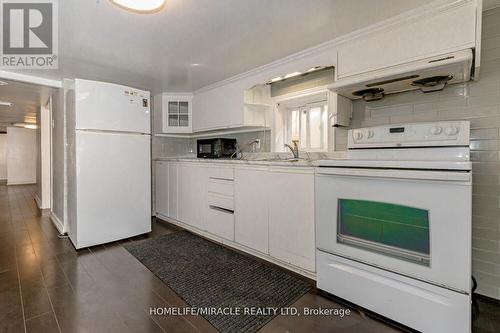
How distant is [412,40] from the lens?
177 cm

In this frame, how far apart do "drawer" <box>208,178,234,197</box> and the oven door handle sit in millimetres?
1166

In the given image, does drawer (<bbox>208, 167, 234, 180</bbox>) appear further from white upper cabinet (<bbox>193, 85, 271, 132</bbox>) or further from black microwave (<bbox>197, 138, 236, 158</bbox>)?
white upper cabinet (<bbox>193, 85, 271, 132</bbox>)

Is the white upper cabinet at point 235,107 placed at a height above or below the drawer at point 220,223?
above

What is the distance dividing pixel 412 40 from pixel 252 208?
1.88m

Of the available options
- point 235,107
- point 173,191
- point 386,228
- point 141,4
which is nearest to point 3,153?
point 173,191

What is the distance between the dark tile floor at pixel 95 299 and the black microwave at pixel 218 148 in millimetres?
1598

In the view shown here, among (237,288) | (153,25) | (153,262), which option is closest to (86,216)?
(153,262)

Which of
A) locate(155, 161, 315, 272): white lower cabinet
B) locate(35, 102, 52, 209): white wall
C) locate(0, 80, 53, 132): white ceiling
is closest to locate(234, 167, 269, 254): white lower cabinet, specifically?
locate(155, 161, 315, 272): white lower cabinet

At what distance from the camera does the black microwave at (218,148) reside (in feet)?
11.3

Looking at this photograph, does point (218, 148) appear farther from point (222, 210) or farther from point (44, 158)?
point (44, 158)

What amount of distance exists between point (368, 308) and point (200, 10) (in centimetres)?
232

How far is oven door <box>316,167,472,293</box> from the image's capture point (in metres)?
1.33

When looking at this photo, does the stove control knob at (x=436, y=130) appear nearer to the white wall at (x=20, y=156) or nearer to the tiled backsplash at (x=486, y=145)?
the tiled backsplash at (x=486, y=145)

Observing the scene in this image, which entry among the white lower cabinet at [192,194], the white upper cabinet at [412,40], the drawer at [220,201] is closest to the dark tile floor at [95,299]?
the white lower cabinet at [192,194]
